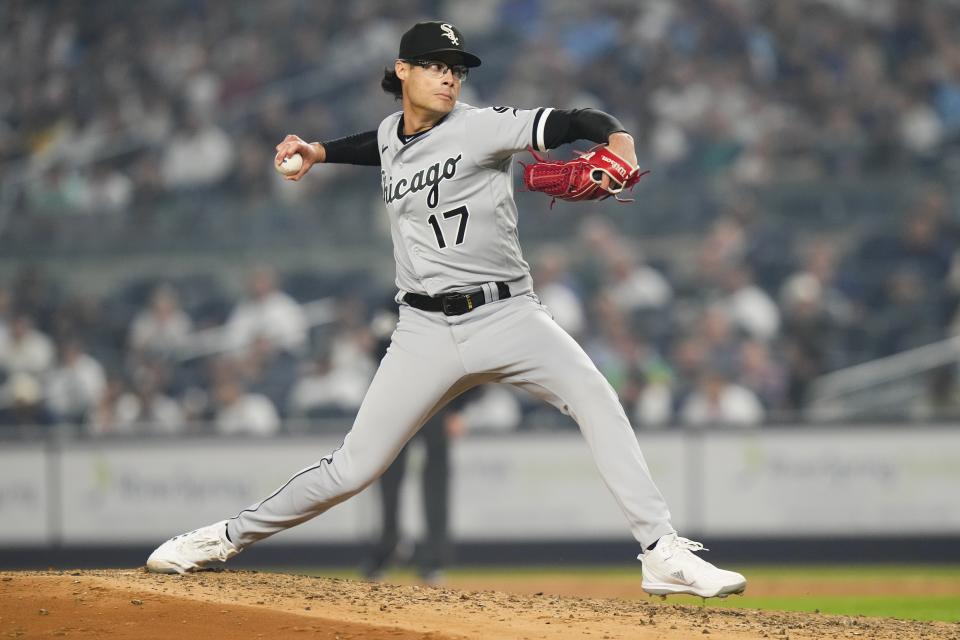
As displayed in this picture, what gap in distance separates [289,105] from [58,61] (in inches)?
127

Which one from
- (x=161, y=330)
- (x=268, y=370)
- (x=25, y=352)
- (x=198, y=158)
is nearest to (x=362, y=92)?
(x=198, y=158)

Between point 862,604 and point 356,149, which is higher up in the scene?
point 356,149

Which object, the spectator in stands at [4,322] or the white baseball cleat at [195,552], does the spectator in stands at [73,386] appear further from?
the white baseball cleat at [195,552]

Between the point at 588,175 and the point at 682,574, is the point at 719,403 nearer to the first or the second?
the point at 682,574

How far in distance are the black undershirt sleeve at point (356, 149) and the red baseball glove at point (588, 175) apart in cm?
72

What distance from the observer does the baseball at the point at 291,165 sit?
14.9 feet

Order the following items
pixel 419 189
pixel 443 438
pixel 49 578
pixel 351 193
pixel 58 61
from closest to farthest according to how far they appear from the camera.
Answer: pixel 419 189 → pixel 49 578 → pixel 443 438 → pixel 351 193 → pixel 58 61

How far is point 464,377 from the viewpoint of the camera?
4.31 m

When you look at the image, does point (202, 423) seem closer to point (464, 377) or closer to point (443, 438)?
point (443, 438)

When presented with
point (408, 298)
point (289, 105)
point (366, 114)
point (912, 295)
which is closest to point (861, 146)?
point (912, 295)

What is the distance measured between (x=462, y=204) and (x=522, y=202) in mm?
8349

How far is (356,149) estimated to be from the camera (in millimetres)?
4660

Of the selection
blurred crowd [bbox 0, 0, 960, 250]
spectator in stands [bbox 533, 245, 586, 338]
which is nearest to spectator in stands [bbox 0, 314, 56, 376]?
blurred crowd [bbox 0, 0, 960, 250]

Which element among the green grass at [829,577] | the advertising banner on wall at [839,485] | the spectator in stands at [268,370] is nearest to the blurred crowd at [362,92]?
the spectator in stands at [268,370]
